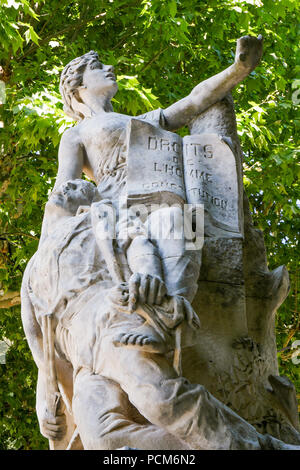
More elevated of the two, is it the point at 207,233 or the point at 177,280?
the point at 207,233

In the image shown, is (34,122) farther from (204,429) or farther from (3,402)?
(204,429)

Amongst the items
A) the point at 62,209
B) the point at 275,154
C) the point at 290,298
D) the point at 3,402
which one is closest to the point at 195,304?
the point at 62,209

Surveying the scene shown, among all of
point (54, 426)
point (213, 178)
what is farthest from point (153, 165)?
point (54, 426)

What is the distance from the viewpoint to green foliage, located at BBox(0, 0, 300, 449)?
7965mm

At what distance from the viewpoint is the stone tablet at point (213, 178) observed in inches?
190

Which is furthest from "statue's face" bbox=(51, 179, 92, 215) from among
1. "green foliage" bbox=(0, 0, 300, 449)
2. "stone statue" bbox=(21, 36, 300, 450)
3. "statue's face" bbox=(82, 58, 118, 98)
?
"green foliage" bbox=(0, 0, 300, 449)

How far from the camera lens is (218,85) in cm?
529

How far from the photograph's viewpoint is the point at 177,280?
13.4 feet

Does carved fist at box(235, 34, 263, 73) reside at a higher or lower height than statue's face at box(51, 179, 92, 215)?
higher

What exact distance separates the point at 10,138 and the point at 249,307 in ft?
12.7

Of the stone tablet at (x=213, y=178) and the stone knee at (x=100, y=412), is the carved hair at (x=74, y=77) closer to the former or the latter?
the stone tablet at (x=213, y=178)

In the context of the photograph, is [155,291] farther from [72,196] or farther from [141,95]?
[141,95]

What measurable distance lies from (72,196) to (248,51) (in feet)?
4.66

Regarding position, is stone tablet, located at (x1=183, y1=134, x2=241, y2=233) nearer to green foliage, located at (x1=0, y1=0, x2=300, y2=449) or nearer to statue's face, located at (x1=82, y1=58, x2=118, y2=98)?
statue's face, located at (x1=82, y1=58, x2=118, y2=98)
